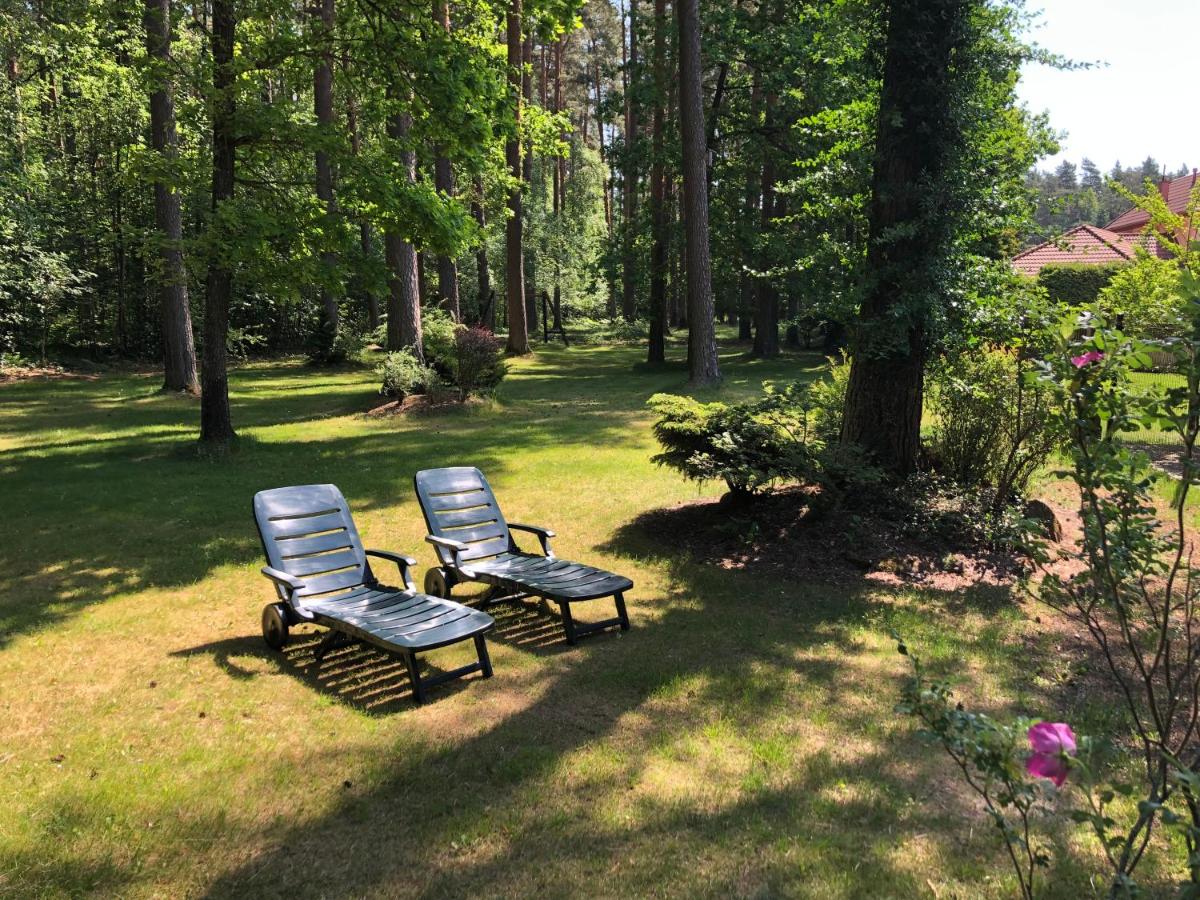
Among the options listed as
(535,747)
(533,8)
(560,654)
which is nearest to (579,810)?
(535,747)

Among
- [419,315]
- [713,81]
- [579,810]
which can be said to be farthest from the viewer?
[713,81]

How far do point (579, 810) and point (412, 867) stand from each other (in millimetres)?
762

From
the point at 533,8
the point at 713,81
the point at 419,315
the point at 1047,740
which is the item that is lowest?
the point at 1047,740

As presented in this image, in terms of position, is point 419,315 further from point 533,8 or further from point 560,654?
point 560,654

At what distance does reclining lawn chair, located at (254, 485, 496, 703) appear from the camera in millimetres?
4777

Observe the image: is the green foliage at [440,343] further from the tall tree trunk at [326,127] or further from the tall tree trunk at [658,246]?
the tall tree trunk at [658,246]

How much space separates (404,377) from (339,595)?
34.8 ft

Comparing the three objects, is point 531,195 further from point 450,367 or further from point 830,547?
point 830,547

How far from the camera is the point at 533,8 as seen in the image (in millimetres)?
10883

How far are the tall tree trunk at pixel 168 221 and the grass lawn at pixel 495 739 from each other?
4.94m

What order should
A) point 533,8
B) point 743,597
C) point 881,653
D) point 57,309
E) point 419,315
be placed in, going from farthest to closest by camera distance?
1. point 57,309
2. point 419,315
3. point 533,8
4. point 743,597
5. point 881,653

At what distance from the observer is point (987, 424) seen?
777 cm

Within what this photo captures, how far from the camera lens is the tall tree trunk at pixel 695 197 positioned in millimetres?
16609

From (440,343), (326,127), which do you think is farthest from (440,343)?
(326,127)
